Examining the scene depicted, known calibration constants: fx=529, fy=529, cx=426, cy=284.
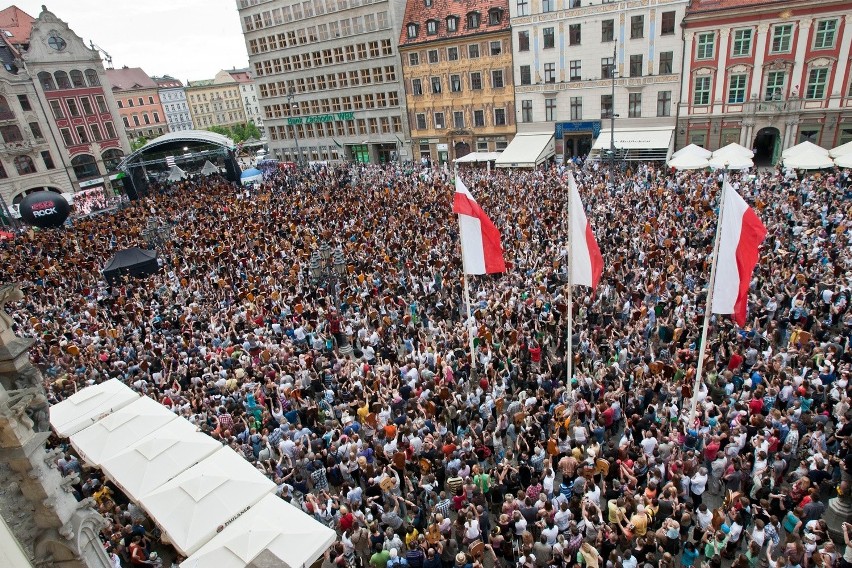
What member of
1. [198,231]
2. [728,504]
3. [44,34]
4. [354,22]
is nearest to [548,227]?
[728,504]

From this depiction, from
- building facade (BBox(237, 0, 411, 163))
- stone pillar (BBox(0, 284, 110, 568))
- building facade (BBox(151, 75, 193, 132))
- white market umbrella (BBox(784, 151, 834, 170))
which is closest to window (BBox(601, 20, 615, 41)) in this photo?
white market umbrella (BBox(784, 151, 834, 170))

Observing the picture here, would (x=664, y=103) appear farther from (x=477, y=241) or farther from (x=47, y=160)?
(x=47, y=160)

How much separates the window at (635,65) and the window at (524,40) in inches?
288

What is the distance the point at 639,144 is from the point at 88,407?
32.4m

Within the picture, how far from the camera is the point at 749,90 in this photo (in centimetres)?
3088

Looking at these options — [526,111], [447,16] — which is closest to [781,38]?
[526,111]

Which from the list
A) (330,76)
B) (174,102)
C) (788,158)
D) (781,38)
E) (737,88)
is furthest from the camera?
(174,102)

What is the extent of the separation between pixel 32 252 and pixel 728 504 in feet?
104

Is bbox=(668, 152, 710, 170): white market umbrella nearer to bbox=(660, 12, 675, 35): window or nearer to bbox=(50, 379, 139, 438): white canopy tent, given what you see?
bbox=(660, 12, 675, 35): window

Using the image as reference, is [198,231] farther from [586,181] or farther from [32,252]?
[586,181]

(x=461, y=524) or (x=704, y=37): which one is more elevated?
(x=704, y=37)

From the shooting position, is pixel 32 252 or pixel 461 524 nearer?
pixel 461 524

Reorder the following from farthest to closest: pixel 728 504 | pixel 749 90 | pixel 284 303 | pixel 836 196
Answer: pixel 749 90, pixel 836 196, pixel 284 303, pixel 728 504

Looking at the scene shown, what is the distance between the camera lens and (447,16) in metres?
40.3
